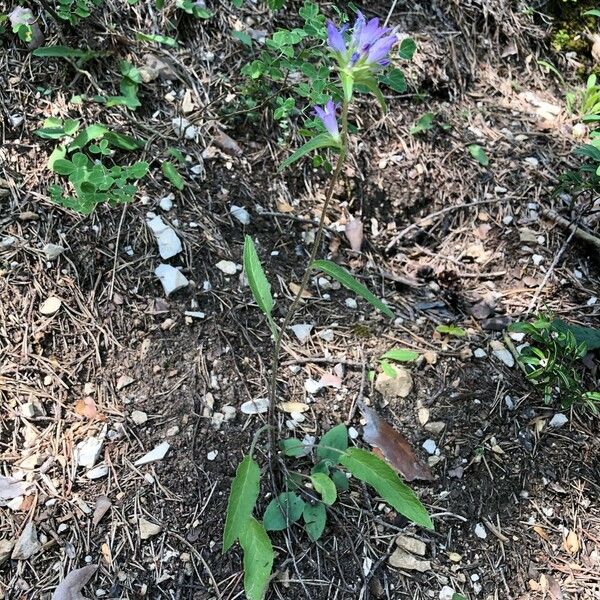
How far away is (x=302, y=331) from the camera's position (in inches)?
81.5

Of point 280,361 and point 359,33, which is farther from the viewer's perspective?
point 280,361

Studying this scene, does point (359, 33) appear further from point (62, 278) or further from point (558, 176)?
point (558, 176)

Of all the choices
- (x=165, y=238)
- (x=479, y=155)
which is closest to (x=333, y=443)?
(x=165, y=238)

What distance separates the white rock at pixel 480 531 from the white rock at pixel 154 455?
0.94 metres

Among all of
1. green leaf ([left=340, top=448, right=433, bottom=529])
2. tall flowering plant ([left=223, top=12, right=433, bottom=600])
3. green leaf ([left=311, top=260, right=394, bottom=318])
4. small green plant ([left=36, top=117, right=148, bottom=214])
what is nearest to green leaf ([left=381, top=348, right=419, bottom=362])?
tall flowering plant ([left=223, top=12, right=433, bottom=600])

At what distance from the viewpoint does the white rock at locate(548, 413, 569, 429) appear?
1952 mm

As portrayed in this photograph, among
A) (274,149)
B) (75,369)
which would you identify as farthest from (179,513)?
(274,149)

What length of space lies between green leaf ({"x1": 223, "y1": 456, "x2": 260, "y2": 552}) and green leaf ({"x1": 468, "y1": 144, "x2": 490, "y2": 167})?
1.88 m

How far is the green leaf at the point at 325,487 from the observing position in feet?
4.92

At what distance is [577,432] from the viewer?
1945 millimetres

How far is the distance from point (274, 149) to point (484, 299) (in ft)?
3.46

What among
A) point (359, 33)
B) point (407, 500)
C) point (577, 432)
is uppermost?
point (359, 33)

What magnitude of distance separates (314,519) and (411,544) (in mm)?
296

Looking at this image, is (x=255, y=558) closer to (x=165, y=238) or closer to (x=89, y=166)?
(x=165, y=238)
